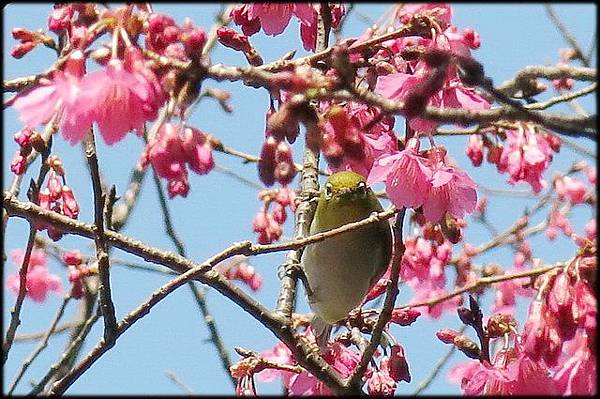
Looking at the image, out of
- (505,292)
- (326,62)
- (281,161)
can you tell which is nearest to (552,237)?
(505,292)

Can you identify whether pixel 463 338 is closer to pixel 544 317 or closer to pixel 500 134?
pixel 544 317

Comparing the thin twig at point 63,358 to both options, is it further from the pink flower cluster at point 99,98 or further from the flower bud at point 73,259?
the pink flower cluster at point 99,98

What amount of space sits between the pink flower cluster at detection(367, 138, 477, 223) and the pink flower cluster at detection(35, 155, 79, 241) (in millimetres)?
795

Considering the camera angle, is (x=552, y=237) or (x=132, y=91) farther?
(x=552, y=237)

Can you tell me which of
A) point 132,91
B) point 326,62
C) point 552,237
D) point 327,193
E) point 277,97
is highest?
point 552,237

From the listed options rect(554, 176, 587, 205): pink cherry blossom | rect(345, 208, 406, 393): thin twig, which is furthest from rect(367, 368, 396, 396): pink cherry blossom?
rect(554, 176, 587, 205): pink cherry blossom

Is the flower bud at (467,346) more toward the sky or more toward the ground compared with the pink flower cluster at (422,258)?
more toward the ground

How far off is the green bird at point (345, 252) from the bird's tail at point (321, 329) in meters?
0.02

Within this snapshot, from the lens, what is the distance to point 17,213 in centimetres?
202

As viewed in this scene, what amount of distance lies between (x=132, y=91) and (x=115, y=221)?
2.90m

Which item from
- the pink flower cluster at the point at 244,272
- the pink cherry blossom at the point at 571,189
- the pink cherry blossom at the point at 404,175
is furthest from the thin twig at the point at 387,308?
the pink cherry blossom at the point at 571,189

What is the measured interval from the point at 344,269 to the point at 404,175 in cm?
124

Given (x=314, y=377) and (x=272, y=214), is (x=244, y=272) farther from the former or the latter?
(x=314, y=377)

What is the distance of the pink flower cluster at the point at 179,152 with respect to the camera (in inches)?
63.5
